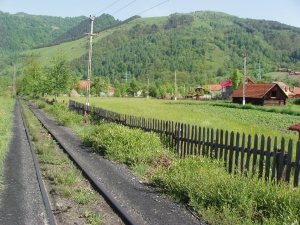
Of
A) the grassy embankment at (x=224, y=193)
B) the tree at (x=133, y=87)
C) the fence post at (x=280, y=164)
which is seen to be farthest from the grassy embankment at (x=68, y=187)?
the tree at (x=133, y=87)

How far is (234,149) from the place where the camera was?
7953mm

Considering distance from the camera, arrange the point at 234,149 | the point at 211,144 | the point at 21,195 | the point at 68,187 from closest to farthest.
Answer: the point at 21,195
the point at 68,187
the point at 234,149
the point at 211,144

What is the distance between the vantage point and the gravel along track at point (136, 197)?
5.65 meters

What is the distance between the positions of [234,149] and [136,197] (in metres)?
2.77

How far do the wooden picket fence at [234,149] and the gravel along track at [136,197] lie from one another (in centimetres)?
170

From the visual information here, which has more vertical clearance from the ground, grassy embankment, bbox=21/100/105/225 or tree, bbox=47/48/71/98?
tree, bbox=47/48/71/98

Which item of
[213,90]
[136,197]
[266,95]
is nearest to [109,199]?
[136,197]

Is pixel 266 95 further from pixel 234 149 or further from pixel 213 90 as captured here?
pixel 213 90

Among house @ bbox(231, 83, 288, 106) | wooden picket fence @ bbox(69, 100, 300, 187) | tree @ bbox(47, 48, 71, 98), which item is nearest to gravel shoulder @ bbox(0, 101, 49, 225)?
wooden picket fence @ bbox(69, 100, 300, 187)

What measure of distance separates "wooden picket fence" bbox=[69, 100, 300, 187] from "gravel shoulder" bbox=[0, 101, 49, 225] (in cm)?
416

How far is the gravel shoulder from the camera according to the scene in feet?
18.8

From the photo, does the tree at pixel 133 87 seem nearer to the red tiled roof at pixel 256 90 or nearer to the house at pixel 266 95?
the red tiled roof at pixel 256 90

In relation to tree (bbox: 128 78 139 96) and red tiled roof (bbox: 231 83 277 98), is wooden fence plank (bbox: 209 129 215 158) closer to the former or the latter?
red tiled roof (bbox: 231 83 277 98)

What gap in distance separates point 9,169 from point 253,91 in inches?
2222
